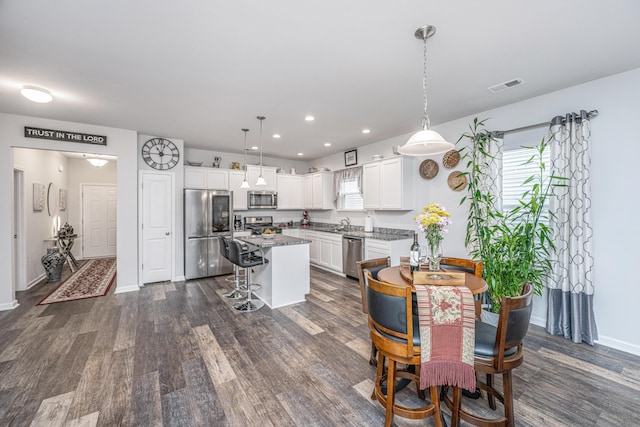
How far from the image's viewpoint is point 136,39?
2.09 metres

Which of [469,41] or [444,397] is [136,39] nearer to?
[469,41]

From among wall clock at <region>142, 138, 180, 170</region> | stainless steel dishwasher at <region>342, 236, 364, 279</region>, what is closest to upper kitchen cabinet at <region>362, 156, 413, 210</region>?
stainless steel dishwasher at <region>342, 236, 364, 279</region>

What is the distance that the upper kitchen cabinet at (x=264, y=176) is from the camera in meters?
6.16

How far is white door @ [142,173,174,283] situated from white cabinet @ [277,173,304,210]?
245 cm

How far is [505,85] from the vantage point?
114 inches

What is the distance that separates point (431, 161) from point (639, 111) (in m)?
2.19

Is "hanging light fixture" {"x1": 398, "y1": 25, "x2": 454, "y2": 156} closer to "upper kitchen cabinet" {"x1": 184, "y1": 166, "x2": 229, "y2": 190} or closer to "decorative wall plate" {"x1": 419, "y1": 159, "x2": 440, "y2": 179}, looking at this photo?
"decorative wall plate" {"x1": 419, "y1": 159, "x2": 440, "y2": 179}

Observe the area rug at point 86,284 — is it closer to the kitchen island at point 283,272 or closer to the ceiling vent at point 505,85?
the kitchen island at point 283,272

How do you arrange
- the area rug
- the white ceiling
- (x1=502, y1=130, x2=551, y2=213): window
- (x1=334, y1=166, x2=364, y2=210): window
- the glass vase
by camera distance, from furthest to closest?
(x1=334, y1=166, x2=364, y2=210): window
the area rug
(x1=502, y1=130, x2=551, y2=213): window
the glass vase
the white ceiling

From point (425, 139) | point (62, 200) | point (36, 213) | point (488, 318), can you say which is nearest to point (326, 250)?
point (488, 318)

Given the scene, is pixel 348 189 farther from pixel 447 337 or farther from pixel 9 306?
pixel 9 306

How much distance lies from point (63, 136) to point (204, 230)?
2.48 meters

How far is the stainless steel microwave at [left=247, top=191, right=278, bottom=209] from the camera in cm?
617

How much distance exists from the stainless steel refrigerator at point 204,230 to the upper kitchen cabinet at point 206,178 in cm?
47
